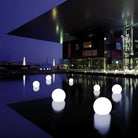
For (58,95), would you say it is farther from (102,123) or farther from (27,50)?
(27,50)

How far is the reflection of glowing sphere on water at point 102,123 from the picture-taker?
1.75 m

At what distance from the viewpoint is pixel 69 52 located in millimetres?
21234

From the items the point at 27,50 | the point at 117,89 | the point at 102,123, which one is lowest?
the point at 102,123

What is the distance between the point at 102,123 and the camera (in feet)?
6.46

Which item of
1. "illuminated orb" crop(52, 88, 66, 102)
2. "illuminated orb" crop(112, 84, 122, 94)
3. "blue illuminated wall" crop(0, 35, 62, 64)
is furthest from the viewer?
"blue illuminated wall" crop(0, 35, 62, 64)

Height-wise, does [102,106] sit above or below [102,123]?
above

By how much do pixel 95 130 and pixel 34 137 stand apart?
0.80m

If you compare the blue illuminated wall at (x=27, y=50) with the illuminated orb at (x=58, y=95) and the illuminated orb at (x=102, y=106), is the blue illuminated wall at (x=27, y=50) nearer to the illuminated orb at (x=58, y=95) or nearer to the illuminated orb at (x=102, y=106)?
the illuminated orb at (x=58, y=95)

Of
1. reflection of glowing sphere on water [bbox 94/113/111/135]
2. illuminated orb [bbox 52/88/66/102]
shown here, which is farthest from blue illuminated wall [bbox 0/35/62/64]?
reflection of glowing sphere on water [bbox 94/113/111/135]

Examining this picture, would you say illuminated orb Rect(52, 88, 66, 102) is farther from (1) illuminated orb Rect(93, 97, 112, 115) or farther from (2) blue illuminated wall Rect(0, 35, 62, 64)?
(2) blue illuminated wall Rect(0, 35, 62, 64)

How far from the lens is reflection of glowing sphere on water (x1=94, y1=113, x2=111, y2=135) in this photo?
175 centimetres

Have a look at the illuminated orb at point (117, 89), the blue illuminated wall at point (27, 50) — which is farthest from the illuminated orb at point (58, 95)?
the blue illuminated wall at point (27, 50)

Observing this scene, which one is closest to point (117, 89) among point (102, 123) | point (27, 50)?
point (102, 123)

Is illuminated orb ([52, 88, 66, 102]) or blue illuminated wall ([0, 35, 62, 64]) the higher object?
blue illuminated wall ([0, 35, 62, 64])
